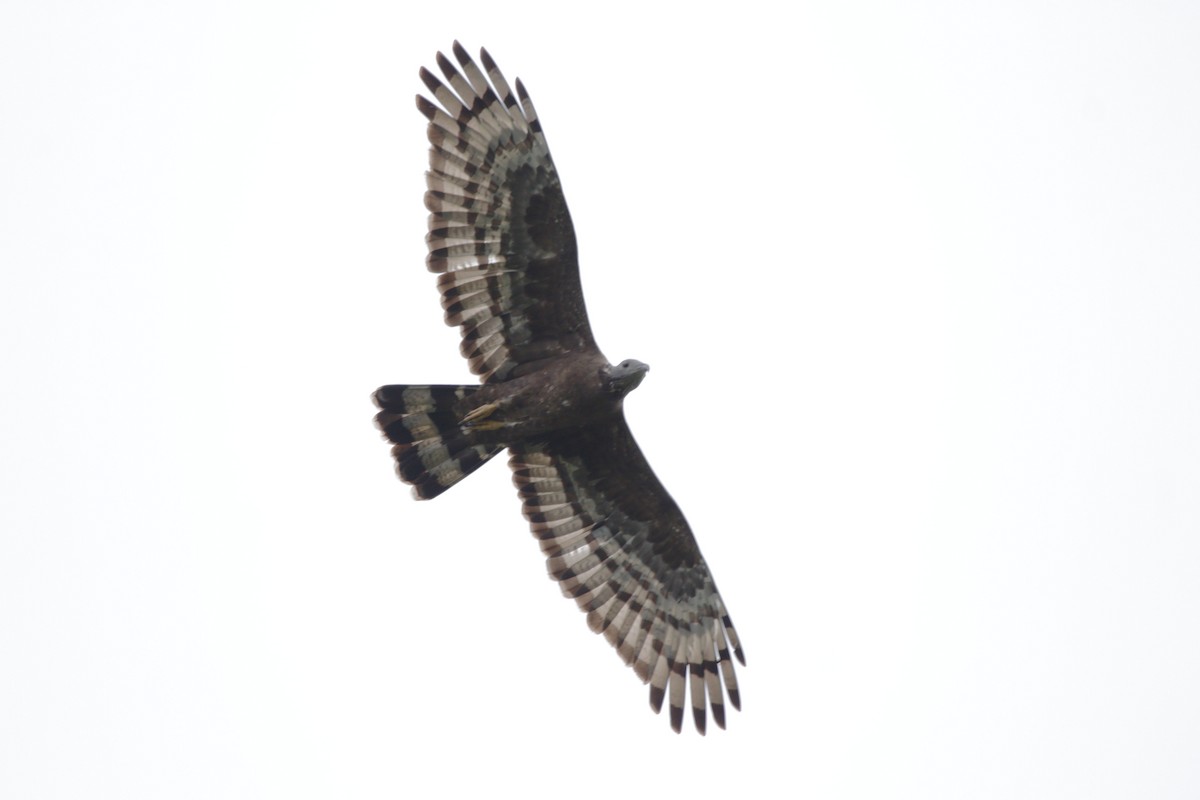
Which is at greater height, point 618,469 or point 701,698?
point 618,469

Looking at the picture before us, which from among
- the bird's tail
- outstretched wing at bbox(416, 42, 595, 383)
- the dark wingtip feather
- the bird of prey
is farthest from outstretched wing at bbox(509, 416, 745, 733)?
the dark wingtip feather

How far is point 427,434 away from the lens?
12.9m

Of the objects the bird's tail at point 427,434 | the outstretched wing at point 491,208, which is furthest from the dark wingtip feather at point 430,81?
the bird's tail at point 427,434

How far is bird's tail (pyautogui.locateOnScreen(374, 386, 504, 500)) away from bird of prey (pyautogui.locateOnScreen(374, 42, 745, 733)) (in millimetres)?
11

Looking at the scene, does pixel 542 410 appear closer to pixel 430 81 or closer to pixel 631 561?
pixel 631 561

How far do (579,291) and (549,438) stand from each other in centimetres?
134

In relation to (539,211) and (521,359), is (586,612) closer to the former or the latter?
(521,359)

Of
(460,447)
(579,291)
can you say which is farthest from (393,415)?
(579,291)

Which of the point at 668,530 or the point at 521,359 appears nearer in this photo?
the point at 521,359

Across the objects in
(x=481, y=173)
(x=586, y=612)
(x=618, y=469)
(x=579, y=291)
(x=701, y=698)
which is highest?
(x=481, y=173)

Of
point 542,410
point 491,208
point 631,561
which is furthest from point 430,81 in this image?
point 631,561

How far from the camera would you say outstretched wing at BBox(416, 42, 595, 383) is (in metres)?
12.4

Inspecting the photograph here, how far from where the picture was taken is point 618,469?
13562 millimetres

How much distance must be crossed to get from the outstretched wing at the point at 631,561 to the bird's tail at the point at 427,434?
696 millimetres
